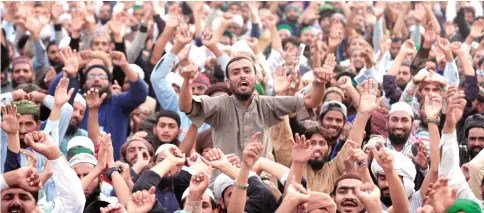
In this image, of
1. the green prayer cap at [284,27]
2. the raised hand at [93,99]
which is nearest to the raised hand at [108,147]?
the raised hand at [93,99]

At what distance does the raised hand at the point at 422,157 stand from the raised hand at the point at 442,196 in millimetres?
1889

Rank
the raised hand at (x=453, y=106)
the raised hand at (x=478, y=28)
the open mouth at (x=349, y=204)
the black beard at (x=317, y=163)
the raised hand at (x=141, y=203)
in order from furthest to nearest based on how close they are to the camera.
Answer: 1. the raised hand at (x=478, y=28)
2. the black beard at (x=317, y=163)
3. the raised hand at (x=453, y=106)
4. the open mouth at (x=349, y=204)
5. the raised hand at (x=141, y=203)

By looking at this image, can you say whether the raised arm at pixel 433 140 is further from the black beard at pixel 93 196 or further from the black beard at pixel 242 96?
the black beard at pixel 93 196

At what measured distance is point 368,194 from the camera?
712 cm

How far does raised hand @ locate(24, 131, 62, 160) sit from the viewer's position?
25.6 feet

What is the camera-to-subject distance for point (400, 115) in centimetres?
1002

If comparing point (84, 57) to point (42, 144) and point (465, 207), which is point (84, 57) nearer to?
point (42, 144)

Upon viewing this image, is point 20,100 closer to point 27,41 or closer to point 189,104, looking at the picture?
point 189,104

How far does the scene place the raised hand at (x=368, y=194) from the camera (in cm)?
708

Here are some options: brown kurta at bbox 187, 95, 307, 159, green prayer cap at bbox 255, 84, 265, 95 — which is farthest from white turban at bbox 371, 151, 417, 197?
green prayer cap at bbox 255, 84, 265, 95

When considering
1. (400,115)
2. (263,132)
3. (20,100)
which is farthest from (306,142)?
(20,100)

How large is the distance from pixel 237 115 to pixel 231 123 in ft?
0.23

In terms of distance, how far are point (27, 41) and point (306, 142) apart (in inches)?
284

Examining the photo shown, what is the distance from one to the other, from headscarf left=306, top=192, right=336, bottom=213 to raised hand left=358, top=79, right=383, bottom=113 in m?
1.67
